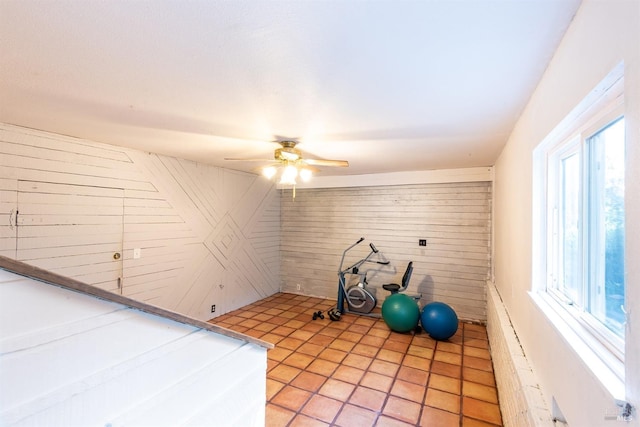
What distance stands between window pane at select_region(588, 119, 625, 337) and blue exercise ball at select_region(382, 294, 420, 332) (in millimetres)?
2848

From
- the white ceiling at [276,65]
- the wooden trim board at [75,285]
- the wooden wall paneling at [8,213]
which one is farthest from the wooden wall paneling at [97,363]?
the wooden wall paneling at [8,213]

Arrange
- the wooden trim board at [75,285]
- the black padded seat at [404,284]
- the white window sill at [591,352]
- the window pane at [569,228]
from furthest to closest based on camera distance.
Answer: the black padded seat at [404,284]
the window pane at [569,228]
the white window sill at [591,352]
the wooden trim board at [75,285]

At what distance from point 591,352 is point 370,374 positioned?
231 cm

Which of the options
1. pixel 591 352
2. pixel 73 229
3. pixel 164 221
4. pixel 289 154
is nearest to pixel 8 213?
pixel 73 229

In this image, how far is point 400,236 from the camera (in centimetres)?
491

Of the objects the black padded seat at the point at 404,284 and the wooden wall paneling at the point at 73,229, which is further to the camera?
the black padded seat at the point at 404,284

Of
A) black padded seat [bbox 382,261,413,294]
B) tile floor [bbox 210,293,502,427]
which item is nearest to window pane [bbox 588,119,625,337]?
tile floor [bbox 210,293,502,427]

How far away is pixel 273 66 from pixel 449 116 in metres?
1.40

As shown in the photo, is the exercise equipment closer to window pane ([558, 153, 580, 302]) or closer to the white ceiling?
the white ceiling

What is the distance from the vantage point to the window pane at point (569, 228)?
4.64 feet

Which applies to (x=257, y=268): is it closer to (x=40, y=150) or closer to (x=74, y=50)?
(x=40, y=150)

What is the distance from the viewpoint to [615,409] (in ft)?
2.51

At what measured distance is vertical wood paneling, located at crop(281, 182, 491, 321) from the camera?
4430 millimetres

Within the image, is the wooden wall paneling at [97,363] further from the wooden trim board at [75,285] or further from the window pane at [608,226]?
the window pane at [608,226]
